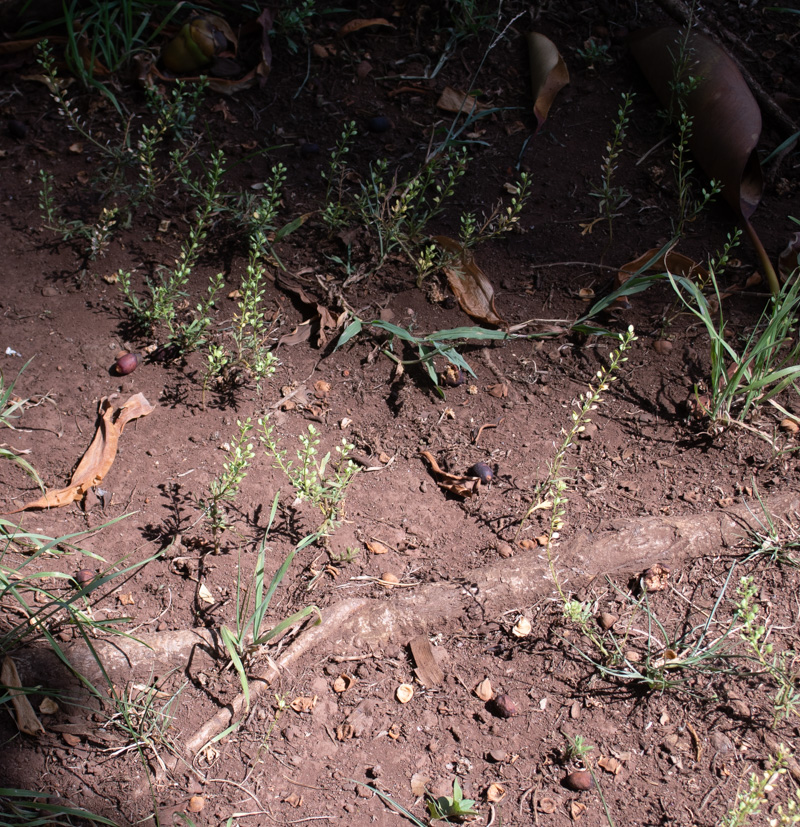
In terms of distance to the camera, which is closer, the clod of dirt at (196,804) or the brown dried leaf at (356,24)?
the clod of dirt at (196,804)

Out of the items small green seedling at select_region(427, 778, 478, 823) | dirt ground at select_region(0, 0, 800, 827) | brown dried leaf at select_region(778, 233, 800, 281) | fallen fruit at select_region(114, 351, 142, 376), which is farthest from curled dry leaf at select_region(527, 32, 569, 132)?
small green seedling at select_region(427, 778, 478, 823)

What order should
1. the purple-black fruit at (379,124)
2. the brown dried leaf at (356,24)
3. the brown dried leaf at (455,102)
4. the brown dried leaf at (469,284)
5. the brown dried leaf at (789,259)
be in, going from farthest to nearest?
the brown dried leaf at (356,24) → the brown dried leaf at (455,102) → the purple-black fruit at (379,124) → the brown dried leaf at (789,259) → the brown dried leaf at (469,284)

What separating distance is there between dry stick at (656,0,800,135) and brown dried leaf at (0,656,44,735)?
3.11 meters

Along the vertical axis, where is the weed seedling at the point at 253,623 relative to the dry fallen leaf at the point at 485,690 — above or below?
above

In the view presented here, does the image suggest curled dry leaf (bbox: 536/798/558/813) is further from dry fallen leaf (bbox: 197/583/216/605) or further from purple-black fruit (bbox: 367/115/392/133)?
purple-black fruit (bbox: 367/115/392/133)

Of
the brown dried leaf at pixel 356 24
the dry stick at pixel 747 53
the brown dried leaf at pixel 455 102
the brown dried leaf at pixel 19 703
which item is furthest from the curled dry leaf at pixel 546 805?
the brown dried leaf at pixel 356 24

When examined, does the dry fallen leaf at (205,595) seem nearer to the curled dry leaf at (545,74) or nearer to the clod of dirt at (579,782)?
the clod of dirt at (579,782)

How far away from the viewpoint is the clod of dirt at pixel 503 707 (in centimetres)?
179

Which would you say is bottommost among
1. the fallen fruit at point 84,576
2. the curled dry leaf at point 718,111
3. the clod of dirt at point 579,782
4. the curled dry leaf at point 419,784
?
→ the clod of dirt at point 579,782

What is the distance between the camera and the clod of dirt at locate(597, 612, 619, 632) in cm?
195

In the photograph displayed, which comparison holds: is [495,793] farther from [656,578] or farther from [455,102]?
[455,102]

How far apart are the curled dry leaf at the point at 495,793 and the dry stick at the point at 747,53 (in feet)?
8.64

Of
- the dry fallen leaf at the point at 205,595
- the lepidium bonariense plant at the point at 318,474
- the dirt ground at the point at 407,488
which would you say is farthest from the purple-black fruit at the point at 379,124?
the dry fallen leaf at the point at 205,595

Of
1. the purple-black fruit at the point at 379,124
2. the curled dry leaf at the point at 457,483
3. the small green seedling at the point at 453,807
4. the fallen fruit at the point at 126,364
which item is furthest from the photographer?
the purple-black fruit at the point at 379,124
